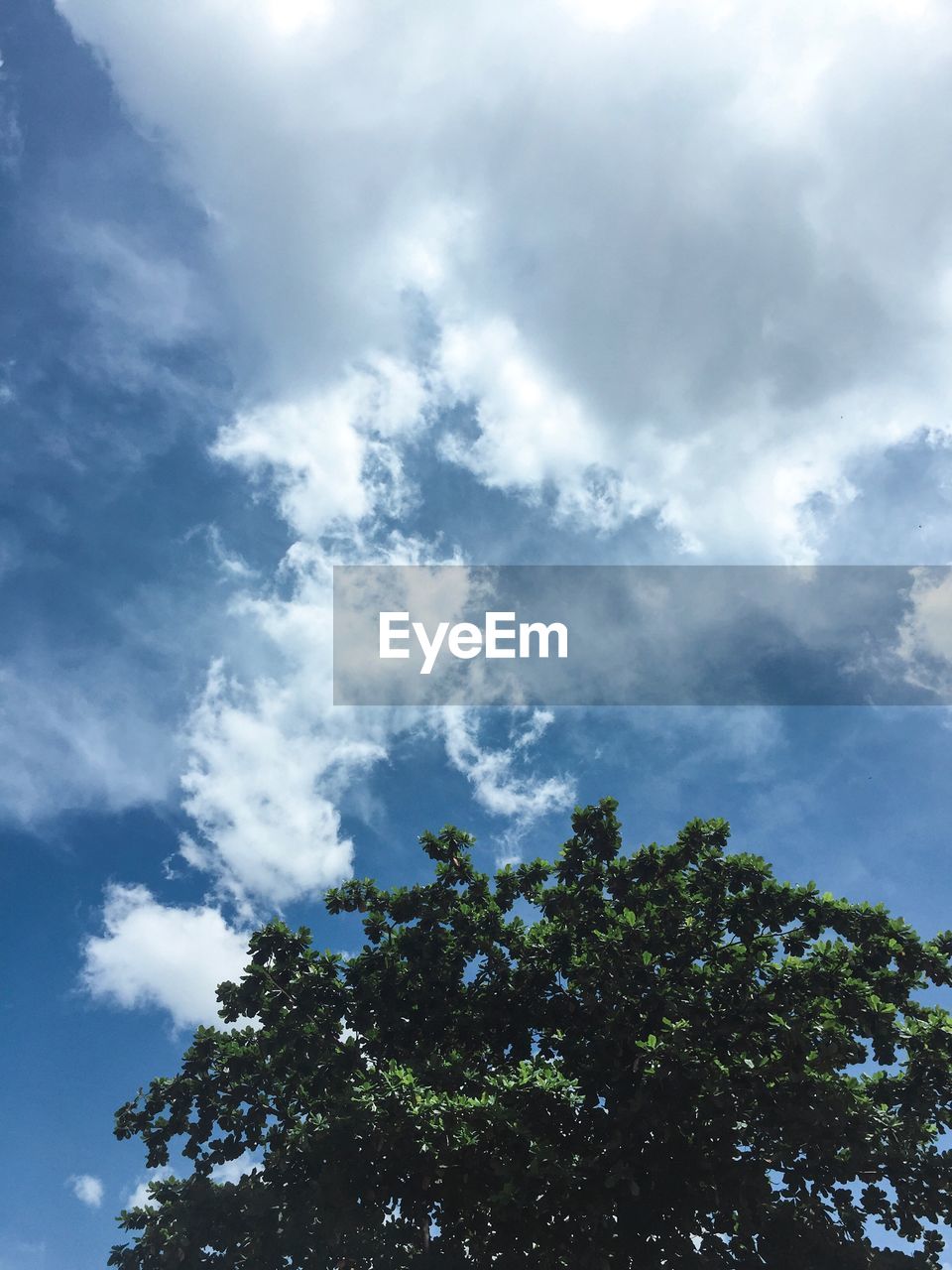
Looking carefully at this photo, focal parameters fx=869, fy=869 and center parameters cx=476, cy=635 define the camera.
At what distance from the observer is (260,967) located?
18125 mm

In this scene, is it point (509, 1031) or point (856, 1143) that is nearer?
point (856, 1143)

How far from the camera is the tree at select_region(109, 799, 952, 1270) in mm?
13945

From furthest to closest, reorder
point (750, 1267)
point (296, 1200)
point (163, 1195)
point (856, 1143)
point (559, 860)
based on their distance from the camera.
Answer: point (559, 860) < point (163, 1195) < point (296, 1200) < point (750, 1267) < point (856, 1143)

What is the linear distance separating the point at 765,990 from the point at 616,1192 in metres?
4.24

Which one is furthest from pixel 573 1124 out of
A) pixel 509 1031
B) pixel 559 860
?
pixel 559 860

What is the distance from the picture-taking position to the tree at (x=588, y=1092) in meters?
13.9

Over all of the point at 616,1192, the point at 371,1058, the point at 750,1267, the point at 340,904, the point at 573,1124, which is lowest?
the point at 750,1267

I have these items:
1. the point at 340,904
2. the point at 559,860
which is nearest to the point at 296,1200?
the point at 340,904

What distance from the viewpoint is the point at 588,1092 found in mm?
15391

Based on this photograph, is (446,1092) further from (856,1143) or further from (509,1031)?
(856,1143)

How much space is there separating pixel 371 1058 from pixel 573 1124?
14.4ft

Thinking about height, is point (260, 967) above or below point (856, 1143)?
above

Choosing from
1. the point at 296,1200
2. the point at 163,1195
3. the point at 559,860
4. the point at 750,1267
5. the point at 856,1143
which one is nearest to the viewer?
the point at 856,1143

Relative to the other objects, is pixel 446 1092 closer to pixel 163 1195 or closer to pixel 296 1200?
pixel 296 1200
